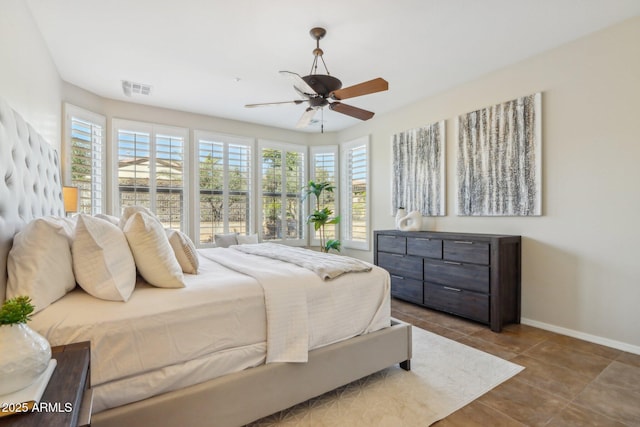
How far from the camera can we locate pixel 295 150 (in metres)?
5.86

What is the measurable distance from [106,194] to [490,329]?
4.98m

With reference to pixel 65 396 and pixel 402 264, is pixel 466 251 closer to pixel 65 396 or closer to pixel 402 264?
pixel 402 264

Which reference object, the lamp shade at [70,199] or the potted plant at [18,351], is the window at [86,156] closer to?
the lamp shade at [70,199]

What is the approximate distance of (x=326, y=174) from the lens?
593cm

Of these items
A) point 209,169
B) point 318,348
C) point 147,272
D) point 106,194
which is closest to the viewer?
point 147,272

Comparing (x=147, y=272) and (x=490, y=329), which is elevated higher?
(x=147, y=272)

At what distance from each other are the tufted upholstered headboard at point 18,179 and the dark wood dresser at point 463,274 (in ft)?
11.3

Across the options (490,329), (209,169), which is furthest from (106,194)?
(490,329)

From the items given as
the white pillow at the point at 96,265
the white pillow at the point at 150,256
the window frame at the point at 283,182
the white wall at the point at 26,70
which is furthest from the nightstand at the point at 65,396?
the window frame at the point at 283,182

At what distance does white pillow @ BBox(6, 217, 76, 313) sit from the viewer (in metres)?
1.31

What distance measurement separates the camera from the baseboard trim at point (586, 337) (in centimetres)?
263

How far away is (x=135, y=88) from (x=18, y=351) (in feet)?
13.0

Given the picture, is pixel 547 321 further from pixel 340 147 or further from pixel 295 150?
pixel 295 150

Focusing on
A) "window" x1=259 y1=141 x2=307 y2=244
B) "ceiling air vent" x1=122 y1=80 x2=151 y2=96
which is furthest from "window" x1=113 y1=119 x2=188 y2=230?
"window" x1=259 y1=141 x2=307 y2=244
